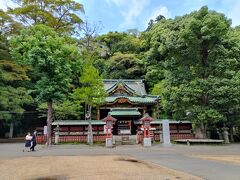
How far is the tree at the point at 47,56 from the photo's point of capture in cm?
2152

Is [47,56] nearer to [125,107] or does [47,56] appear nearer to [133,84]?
[125,107]

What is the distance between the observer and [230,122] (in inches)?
939

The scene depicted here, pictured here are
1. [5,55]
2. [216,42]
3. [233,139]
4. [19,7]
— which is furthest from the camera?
[19,7]

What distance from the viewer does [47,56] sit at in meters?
21.7

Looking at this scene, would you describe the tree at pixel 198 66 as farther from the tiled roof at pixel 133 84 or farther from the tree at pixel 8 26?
the tree at pixel 8 26

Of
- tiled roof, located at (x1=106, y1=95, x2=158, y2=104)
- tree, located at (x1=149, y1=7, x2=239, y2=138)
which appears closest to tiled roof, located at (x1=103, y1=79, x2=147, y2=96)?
tiled roof, located at (x1=106, y1=95, x2=158, y2=104)

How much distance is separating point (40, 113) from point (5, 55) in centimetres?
905

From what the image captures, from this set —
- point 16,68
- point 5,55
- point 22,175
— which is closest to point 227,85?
point 22,175

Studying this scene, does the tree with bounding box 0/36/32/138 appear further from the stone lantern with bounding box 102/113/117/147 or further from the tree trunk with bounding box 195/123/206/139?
the tree trunk with bounding box 195/123/206/139

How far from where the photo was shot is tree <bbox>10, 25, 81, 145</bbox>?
847 inches

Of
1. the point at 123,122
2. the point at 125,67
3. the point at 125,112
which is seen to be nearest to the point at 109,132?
the point at 125,112

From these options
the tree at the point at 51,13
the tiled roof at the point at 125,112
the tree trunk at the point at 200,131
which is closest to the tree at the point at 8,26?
the tree at the point at 51,13

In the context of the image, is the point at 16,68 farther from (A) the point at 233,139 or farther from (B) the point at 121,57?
(A) the point at 233,139

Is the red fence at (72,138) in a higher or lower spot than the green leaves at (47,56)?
lower
